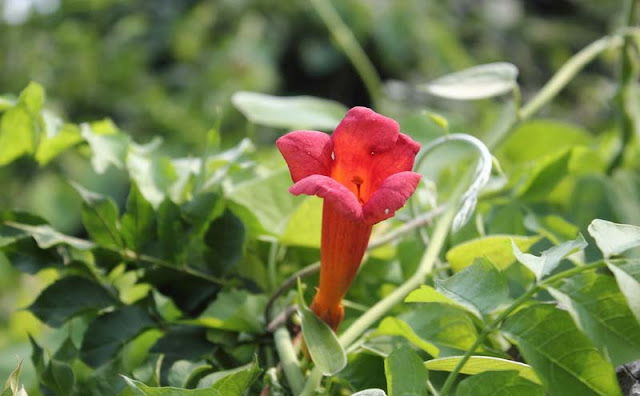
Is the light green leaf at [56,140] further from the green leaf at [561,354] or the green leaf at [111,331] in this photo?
the green leaf at [561,354]

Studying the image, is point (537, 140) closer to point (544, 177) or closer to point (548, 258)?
point (544, 177)

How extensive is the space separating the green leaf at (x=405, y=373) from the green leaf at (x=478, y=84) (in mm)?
223

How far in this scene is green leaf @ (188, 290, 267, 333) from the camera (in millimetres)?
367

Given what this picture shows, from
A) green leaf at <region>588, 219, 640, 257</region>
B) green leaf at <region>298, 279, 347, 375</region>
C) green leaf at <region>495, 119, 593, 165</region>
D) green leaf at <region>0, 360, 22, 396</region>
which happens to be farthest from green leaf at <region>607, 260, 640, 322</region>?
green leaf at <region>495, 119, 593, 165</region>

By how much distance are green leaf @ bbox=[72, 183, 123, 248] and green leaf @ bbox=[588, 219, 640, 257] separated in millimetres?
244

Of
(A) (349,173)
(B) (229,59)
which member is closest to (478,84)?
(A) (349,173)

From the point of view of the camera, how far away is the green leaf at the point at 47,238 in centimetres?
38

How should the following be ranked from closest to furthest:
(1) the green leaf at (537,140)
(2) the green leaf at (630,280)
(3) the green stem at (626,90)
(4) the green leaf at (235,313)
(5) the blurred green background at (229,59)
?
(2) the green leaf at (630,280)
(4) the green leaf at (235,313)
(3) the green stem at (626,90)
(1) the green leaf at (537,140)
(5) the blurred green background at (229,59)

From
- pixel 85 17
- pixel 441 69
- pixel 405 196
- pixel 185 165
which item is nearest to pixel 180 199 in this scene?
pixel 185 165

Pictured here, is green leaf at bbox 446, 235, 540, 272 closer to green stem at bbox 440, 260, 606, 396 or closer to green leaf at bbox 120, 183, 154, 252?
green stem at bbox 440, 260, 606, 396

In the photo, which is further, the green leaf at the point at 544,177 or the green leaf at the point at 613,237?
the green leaf at the point at 544,177

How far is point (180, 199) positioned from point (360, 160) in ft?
0.47

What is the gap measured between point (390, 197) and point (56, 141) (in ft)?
0.81

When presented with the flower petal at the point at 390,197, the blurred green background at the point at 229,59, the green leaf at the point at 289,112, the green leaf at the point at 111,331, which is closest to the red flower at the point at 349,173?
the flower petal at the point at 390,197
